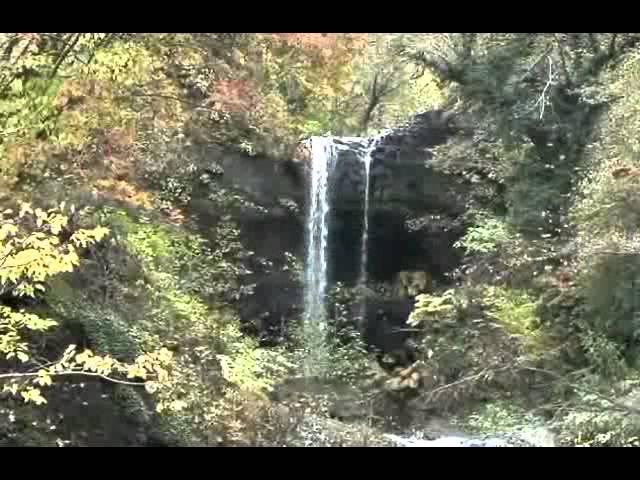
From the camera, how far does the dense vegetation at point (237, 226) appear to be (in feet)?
13.7

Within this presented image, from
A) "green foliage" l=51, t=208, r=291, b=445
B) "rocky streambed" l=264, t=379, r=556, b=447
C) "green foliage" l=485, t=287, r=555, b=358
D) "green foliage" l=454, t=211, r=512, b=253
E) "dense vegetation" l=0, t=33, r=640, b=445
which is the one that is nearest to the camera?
"dense vegetation" l=0, t=33, r=640, b=445

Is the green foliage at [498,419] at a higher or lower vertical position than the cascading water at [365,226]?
lower

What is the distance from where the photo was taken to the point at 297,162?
9234 mm

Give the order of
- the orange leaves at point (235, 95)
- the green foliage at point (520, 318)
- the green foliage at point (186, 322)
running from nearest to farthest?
the green foliage at point (186, 322), the green foliage at point (520, 318), the orange leaves at point (235, 95)

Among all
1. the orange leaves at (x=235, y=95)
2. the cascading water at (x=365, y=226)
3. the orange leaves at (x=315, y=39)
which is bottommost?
the cascading water at (x=365, y=226)

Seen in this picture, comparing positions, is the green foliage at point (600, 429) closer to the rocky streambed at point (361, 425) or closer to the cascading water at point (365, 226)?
the rocky streambed at point (361, 425)

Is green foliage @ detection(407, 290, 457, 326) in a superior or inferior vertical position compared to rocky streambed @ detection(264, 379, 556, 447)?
superior

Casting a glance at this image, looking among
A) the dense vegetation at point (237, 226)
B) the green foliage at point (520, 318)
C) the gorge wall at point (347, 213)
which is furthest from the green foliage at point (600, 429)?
the gorge wall at point (347, 213)

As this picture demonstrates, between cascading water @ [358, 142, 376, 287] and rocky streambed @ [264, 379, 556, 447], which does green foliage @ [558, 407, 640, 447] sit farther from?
cascading water @ [358, 142, 376, 287]

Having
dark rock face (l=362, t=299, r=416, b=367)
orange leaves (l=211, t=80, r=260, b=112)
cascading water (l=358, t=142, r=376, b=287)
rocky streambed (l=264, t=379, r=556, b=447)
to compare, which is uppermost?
orange leaves (l=211, t=80, r=260, b=112)

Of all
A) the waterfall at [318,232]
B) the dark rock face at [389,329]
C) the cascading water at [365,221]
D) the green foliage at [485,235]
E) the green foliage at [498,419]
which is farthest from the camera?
the cascading water at [365,221]

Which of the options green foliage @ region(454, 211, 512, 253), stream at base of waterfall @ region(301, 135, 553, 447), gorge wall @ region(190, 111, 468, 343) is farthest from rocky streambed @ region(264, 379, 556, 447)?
green foliage @ region(454, 211, 512, 253)

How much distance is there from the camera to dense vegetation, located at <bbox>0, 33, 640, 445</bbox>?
13.7ft
